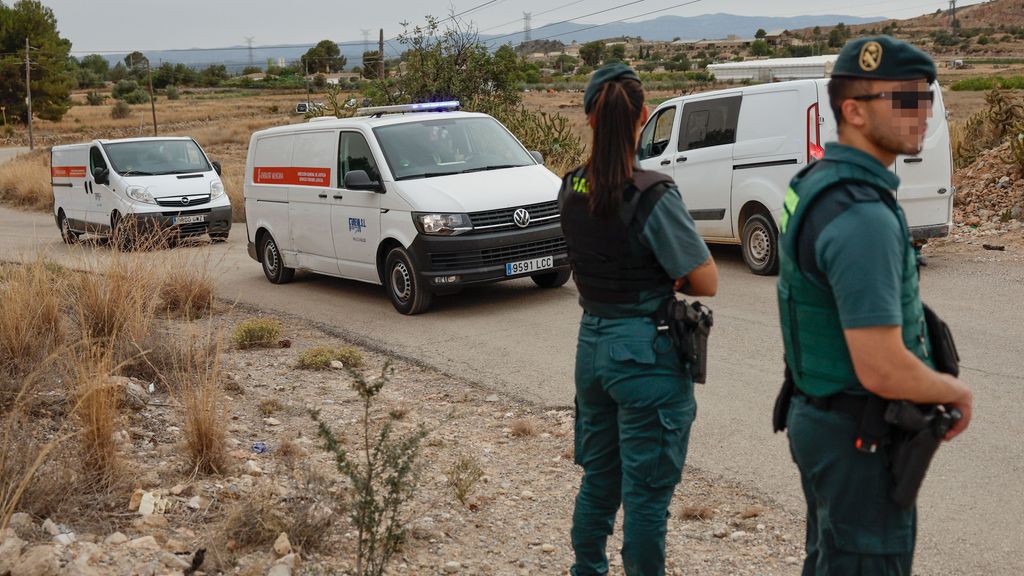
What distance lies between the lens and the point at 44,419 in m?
5.75

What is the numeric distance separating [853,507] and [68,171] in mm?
19603

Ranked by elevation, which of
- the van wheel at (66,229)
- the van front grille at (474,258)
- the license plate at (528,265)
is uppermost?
the van front grille at (474,258)

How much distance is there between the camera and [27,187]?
2834 centimetres

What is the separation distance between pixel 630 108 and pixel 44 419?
157 inches

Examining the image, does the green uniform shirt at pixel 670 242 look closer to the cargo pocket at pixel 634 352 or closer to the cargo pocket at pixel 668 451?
the cargo pocket at pixel 634 352

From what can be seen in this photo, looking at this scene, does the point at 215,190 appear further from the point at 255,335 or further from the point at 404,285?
the point at 255,335

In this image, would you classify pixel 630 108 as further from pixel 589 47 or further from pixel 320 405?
pixel 589 47

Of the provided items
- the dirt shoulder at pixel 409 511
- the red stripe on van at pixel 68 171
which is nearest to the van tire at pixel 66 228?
the red stripe on van at pixel 68 171

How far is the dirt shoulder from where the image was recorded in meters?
4.30

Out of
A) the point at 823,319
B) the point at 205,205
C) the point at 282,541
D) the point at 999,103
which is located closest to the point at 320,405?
the point at 282,541

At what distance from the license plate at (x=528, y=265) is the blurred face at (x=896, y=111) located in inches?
291

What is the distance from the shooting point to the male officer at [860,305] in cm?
243

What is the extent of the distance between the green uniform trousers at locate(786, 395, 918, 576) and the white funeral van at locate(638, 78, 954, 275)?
8.03 metres

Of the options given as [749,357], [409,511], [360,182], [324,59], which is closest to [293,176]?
[360,182]
